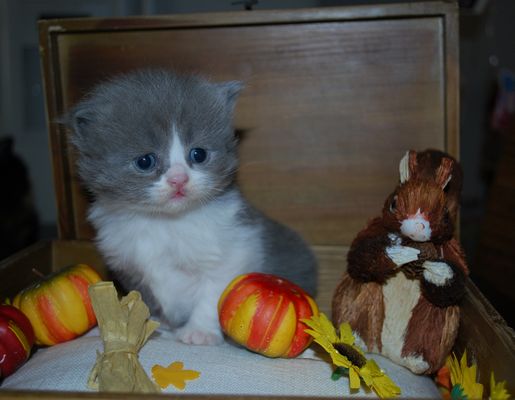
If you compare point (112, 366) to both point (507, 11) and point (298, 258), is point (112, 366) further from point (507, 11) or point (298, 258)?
point (507, 11)

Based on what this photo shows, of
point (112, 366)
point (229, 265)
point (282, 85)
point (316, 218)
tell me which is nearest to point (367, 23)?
point (282, 85)

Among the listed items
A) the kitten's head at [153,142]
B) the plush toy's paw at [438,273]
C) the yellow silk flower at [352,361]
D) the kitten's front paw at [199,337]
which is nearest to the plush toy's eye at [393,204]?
the plush toy's paw at [438,273]

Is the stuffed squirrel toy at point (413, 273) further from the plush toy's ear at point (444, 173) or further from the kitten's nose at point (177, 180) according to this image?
the kitten's nose at point (177, 180)

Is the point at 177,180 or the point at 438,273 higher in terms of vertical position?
the point at 177,180

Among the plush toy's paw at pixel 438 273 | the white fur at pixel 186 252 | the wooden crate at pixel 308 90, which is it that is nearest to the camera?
the plush toy's paw at pixel 438 273

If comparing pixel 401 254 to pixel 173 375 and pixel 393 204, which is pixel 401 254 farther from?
pixel 173 375

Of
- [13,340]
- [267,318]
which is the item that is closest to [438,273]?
[267,318]
